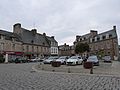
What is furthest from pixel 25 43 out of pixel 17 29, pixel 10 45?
pixel 10 45

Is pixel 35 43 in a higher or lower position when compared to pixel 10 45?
higher

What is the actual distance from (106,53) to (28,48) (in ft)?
96.6

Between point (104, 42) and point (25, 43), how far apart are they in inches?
1194

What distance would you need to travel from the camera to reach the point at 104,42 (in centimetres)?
6334

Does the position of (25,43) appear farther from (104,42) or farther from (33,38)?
(104,42)

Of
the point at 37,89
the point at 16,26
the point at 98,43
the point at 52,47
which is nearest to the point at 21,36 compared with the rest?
the point at 16,26

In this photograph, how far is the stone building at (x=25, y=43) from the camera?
4634 centimetres

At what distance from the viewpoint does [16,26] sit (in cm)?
5569

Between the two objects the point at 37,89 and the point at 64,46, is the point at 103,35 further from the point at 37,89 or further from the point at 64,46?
A: the point at 37,89

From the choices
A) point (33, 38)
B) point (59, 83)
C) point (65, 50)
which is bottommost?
point (59, 83)

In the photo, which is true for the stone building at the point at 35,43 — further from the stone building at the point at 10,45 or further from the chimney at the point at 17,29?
the stone building at the point at 10,45

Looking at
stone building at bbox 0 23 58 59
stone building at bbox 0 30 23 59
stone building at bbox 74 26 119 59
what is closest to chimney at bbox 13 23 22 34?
stone building at bbox 0 23 58 59

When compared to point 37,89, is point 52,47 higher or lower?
higher

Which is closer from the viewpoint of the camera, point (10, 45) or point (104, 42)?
point (10, 45)
